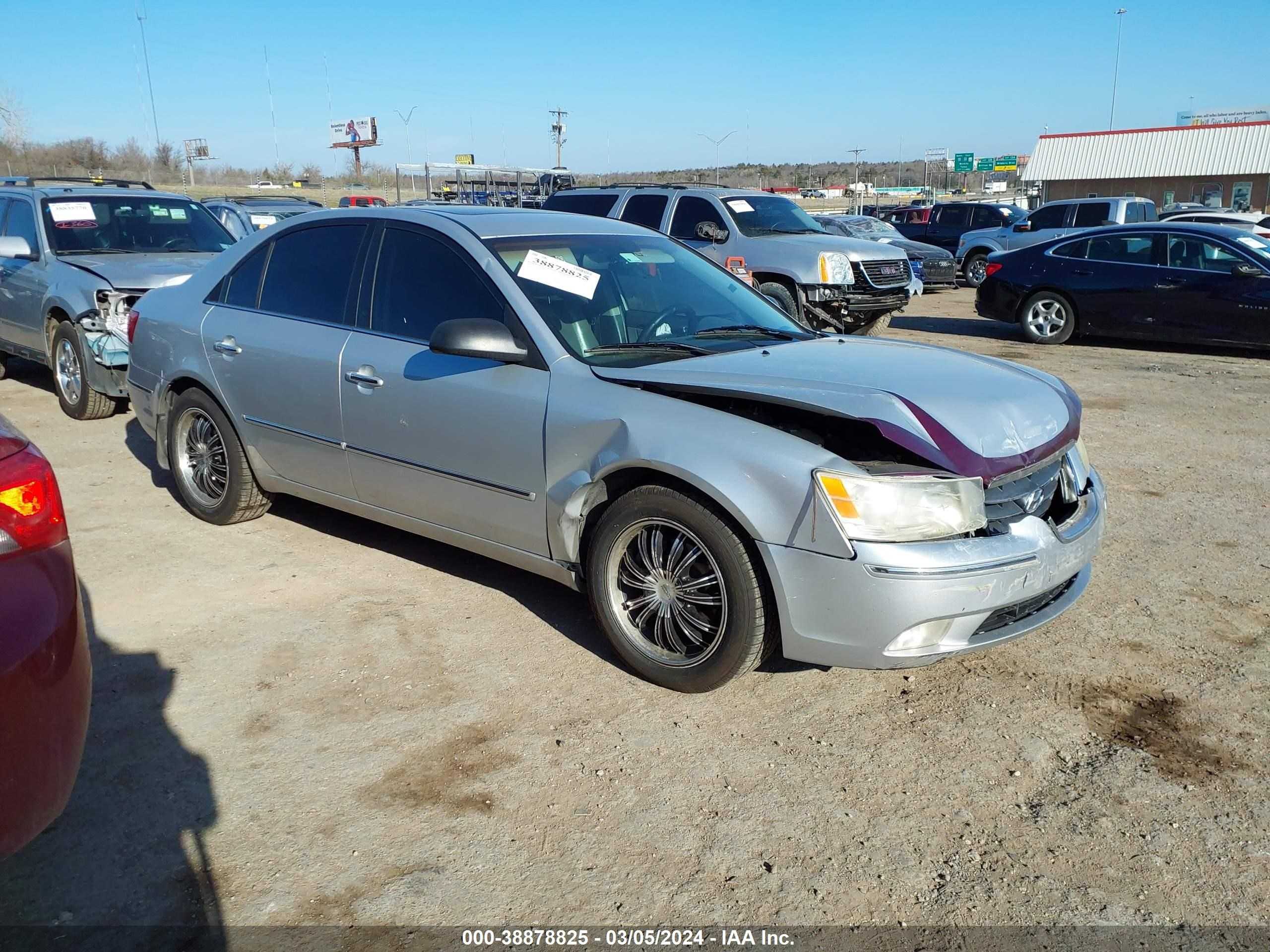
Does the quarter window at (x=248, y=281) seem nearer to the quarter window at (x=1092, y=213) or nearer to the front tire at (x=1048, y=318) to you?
the front tire at (x=1048, y=318)

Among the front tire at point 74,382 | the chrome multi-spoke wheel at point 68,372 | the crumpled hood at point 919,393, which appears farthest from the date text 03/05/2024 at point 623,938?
the chrome multi-spoke wheel at point 68,372

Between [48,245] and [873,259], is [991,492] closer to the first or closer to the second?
[48,245]

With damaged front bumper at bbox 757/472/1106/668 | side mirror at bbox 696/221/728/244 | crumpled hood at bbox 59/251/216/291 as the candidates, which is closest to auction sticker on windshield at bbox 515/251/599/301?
damaged front bumper at bbox 757/472/1106/668

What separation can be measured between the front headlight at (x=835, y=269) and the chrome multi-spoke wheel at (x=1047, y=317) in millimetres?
3177

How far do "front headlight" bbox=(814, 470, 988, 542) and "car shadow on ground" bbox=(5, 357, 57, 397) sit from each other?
29.0 feet

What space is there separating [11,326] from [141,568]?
212 inches

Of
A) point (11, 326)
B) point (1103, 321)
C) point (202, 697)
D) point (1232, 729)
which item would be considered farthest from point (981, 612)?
point (1103, 321)

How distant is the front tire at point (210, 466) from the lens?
18.0 ft

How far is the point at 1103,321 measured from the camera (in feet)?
41.7

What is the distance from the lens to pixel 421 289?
460 cm

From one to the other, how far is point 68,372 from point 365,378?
17.2ft

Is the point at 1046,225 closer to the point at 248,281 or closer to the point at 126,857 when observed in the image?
the point at 248,281

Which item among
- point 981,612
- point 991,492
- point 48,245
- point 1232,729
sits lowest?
point 1232,729

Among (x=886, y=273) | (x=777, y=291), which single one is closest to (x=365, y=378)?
(x=777, y=291)
